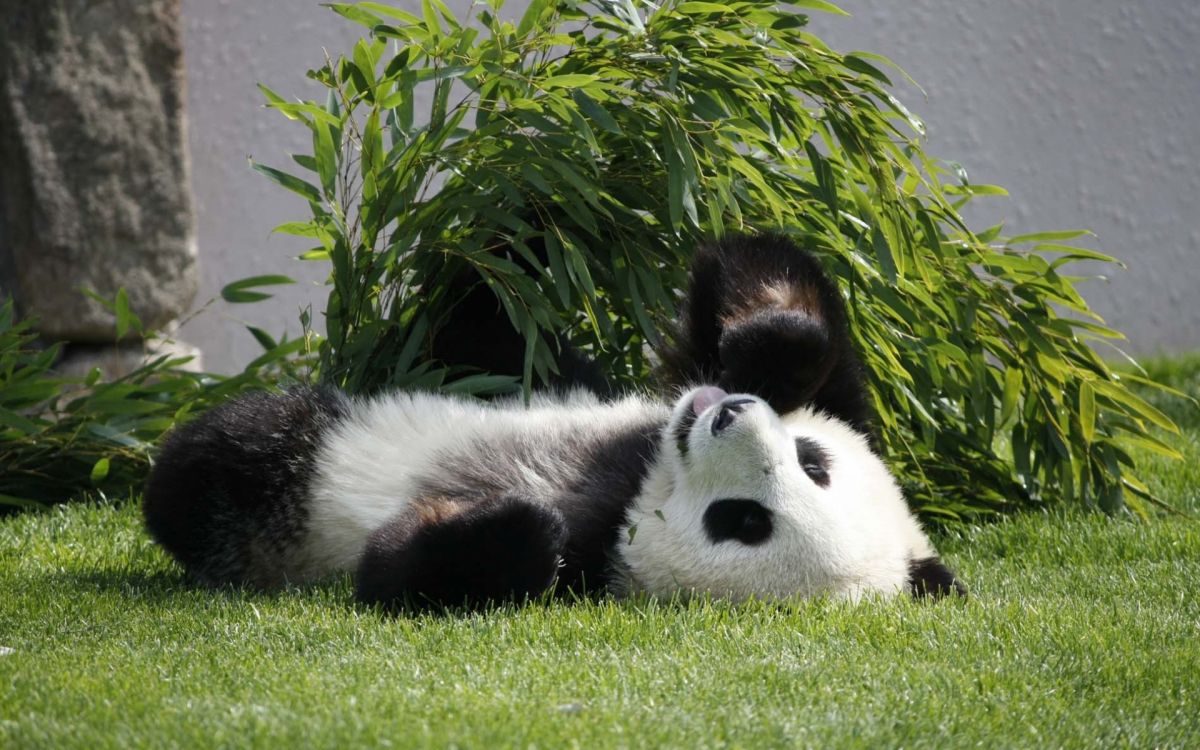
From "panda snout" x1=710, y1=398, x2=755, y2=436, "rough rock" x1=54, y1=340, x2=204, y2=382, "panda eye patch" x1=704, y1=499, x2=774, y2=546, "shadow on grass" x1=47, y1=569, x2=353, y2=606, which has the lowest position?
"rough rock" x1=54, y1=340, x2=204, y2=382

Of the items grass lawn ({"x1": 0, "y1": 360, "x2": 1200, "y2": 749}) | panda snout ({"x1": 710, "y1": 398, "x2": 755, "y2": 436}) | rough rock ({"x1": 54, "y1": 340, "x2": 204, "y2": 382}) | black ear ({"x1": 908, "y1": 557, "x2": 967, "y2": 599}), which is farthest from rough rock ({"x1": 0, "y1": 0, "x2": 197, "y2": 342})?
black ear ({"x1": 908, "y1": 557, "x2": 967, "y2": 599})

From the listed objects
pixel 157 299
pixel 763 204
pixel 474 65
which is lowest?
pixel 157 299

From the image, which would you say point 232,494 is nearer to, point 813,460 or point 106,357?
point 813,460

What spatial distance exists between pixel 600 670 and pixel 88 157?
137 inches

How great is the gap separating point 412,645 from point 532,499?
0.38m

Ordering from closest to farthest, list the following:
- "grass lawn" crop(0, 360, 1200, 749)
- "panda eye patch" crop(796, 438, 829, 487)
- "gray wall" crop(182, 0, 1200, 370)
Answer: "grass lawn" crop(0, 360, 1200, 749)
"panda eye patch" crop(796, 438, 829, 487)
"gray wall" crop(182, 0, 1200, 370)

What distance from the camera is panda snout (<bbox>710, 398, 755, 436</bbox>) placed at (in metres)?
2.12

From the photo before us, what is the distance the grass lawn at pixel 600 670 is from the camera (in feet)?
5.02

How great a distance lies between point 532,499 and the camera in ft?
7.16

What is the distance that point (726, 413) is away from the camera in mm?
2131

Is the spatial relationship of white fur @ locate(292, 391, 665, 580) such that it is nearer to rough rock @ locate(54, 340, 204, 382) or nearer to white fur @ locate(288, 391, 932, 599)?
white fur @ locate(288, 391, 932, 599)

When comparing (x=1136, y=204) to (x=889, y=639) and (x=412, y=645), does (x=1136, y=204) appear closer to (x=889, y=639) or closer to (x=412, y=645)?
(x=889, y=639)

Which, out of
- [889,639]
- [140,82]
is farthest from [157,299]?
[889,639]

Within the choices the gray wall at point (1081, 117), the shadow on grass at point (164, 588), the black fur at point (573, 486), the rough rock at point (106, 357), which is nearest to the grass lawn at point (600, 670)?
the shadow on grass at point (164, 588)
